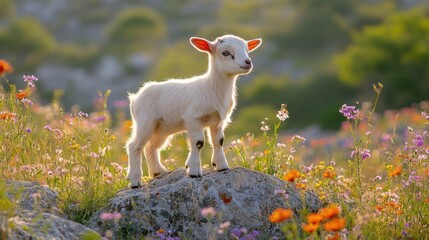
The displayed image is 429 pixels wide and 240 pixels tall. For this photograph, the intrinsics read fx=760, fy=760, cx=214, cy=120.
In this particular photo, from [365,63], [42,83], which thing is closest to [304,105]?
[365,63]

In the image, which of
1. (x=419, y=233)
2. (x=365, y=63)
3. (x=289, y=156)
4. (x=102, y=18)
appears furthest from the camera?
(x=102, y=18)

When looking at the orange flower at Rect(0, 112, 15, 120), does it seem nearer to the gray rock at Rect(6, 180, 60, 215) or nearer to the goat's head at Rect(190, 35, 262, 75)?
the gray rock at Rect(6, 180, 60, 215)

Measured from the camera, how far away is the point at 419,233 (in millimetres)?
6820

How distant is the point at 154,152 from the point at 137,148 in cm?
42

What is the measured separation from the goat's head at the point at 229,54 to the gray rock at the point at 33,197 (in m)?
2.00

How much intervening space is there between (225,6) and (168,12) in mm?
8362

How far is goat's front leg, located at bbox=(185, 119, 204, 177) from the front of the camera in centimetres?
731

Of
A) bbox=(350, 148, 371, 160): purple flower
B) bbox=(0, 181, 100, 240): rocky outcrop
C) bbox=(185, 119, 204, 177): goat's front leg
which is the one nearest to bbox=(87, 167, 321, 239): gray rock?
bbox=(185, 119, 204, 177): goat's front leg

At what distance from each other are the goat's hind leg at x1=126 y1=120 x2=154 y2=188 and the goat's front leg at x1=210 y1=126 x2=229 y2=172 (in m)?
0.66


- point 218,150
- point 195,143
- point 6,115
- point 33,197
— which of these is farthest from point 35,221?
point 218,150

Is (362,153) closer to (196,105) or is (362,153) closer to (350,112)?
(350,112)

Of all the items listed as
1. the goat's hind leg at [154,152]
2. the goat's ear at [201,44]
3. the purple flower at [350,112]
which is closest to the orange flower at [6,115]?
the goat's hind leg at [154,152]

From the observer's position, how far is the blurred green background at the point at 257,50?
4669cm

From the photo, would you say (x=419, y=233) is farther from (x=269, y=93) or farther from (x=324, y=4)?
(x=324, y=4)
